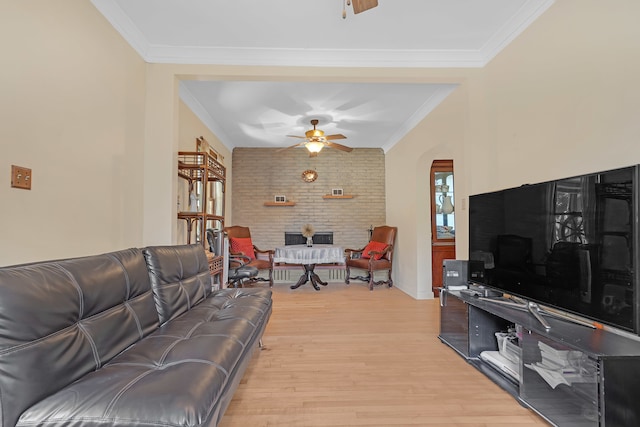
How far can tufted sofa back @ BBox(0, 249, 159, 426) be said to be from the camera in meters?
1.00

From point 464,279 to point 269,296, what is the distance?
1790 mm

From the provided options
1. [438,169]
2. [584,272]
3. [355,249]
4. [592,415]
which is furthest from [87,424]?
[355,249]

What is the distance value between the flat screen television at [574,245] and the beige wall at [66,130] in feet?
9.78

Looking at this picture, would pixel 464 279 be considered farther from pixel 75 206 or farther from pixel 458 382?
pixel 75 206

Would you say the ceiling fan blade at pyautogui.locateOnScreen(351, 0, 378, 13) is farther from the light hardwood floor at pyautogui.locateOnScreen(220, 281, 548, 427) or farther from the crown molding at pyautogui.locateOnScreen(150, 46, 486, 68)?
the light hardwood floor at pyautogui.locateOnScreen(220, 281, 548, 427)

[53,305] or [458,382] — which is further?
[458,382]

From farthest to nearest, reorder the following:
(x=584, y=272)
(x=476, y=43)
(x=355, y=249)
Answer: (x=355, y=249)
(x=476, y=43)
(x=584, y=272)

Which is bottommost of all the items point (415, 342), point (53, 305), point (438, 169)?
point (415, 342)

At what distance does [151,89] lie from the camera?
300 cm

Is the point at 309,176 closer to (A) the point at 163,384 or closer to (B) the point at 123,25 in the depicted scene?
(B) the point at 123,25

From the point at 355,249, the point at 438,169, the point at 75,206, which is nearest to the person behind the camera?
the point at 75,206

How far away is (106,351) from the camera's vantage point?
1381 mm

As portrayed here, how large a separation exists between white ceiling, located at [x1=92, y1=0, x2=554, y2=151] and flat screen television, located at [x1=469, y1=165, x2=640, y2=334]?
153 cm

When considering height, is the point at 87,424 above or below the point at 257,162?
below
